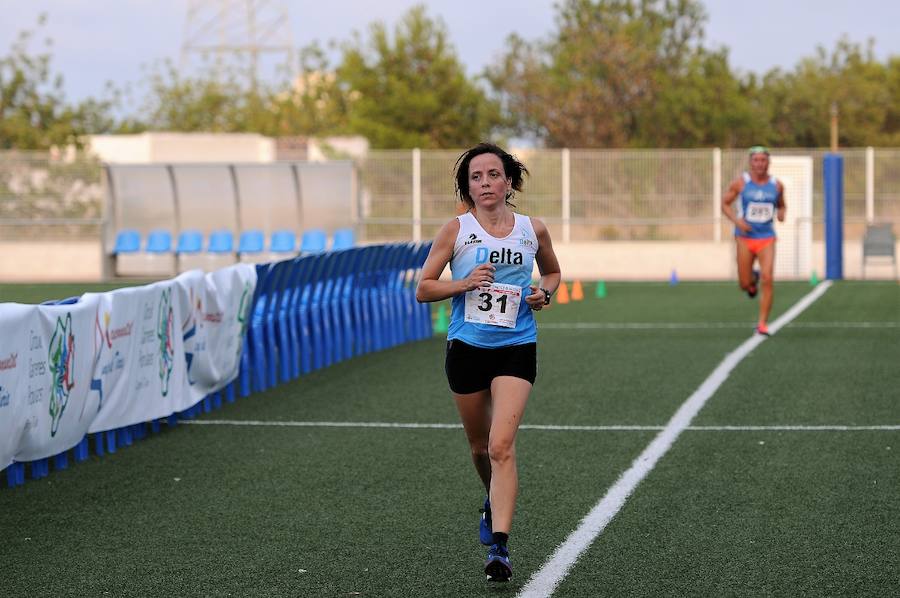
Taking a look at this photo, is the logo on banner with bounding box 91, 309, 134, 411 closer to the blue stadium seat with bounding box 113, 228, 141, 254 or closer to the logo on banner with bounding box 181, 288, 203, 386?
the logo on banner with bounding box 181, 288, 203, 386

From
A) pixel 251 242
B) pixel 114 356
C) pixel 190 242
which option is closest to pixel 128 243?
pixel 190 242

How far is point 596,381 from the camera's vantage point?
13633 mm

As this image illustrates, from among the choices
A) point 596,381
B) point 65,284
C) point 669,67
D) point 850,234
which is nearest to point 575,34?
point 669,67

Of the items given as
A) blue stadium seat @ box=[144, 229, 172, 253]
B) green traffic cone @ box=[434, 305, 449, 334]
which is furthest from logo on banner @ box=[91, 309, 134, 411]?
blue stadium seat @ box=[144, 229, 172, 253]

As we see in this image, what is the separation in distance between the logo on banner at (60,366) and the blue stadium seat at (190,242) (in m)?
22.7

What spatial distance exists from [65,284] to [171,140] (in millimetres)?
18911

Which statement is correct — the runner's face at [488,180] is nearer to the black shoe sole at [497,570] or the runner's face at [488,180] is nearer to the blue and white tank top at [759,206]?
the black shoe sole at [497,570]

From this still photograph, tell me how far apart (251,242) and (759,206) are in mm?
16640

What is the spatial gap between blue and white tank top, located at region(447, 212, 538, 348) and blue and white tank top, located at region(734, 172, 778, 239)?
10.8 metres

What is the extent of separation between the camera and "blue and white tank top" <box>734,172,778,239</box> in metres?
16.9

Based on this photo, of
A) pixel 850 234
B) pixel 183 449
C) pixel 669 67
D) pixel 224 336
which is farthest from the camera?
pixel 669 67

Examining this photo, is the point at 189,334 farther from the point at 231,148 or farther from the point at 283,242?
the point at 231,148

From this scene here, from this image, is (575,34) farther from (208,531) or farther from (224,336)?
(208,531)

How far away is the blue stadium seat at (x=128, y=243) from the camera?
106 feet
